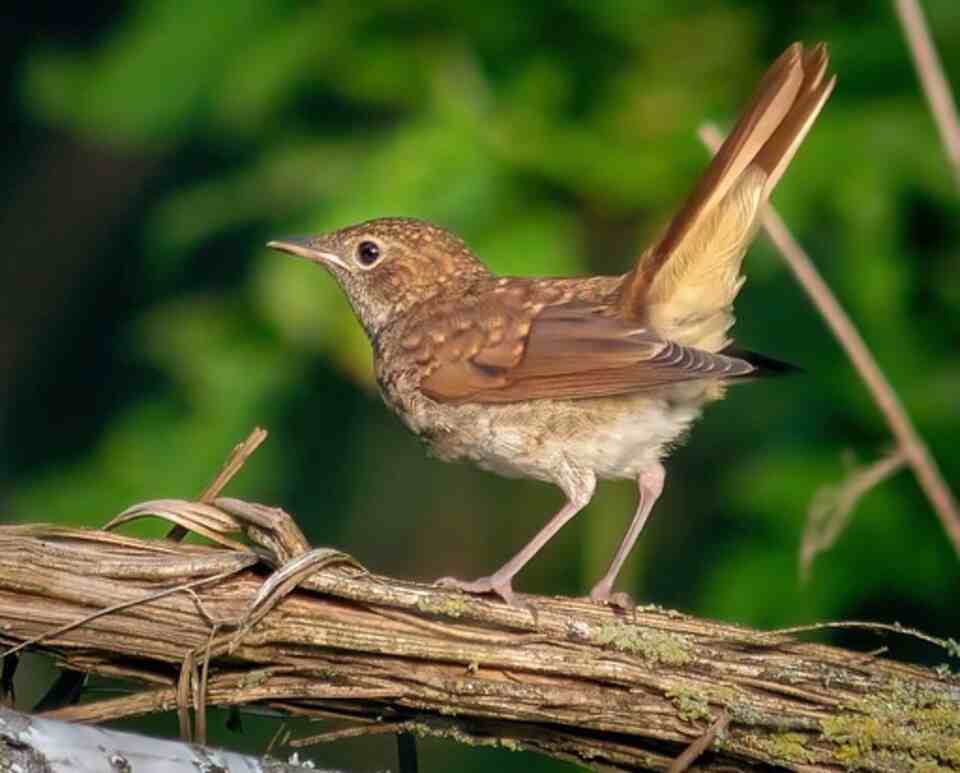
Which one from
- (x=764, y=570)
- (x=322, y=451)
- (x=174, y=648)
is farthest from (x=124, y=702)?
(x=322, y=451)

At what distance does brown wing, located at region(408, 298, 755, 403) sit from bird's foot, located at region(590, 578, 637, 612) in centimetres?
60

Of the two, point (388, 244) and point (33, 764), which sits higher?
point (388, 244)

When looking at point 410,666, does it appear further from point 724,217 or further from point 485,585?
point 724,217

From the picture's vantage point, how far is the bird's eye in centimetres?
546

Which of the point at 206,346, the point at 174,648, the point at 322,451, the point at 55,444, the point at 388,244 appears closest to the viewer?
the point at 174,648

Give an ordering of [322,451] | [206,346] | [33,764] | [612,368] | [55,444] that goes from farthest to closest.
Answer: [55,444]
[322,451]
[206,346]
[612,368]
[33,764]

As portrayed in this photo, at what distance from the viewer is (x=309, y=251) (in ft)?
17.7

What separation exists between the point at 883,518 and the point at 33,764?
12.7 feet

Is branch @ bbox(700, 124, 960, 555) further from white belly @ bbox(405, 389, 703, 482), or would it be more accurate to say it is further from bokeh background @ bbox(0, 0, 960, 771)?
bokeh background @ bbox(0, 0, 960, 771)

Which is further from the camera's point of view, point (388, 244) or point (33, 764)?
point (388, 244)

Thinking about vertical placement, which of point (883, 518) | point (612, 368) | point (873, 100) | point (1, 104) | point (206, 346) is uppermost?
point (1, 104)

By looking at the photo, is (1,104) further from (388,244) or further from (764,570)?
(764,570)

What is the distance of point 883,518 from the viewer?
5.67 meters

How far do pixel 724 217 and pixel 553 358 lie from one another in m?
0.58
